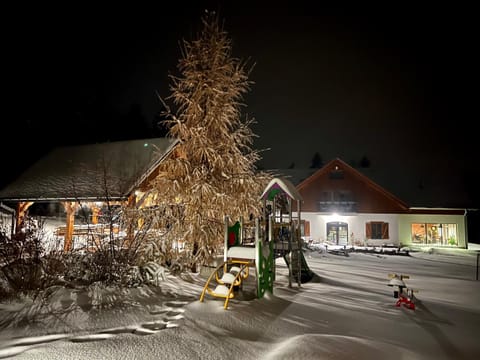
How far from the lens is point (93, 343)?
186 inches

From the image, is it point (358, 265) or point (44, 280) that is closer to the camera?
point (44, 280)

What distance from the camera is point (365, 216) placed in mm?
23078

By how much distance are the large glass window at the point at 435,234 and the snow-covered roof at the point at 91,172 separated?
19.3 meters

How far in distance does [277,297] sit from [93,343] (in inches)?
173

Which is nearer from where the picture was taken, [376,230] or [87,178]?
[87,178]

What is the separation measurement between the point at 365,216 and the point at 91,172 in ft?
62.2

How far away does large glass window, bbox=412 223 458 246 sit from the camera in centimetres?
2209

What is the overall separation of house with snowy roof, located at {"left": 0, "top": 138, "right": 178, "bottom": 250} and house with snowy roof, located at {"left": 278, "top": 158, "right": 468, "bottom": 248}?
1426 cm

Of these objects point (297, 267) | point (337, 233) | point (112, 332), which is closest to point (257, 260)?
point (297, 267)

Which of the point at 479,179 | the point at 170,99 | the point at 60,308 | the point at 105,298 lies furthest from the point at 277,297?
the point at 479,179

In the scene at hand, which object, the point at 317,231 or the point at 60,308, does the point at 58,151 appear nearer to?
the point at 60,308

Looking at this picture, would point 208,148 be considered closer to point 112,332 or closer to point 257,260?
point 257,260

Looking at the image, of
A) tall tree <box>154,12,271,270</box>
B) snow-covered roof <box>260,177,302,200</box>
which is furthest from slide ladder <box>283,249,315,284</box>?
tall tree <box>154,12,271,270</box>

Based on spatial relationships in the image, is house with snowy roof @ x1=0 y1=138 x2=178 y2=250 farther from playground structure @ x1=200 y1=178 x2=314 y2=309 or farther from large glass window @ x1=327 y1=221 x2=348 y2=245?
large glass window @ x1=327 y1=221 x2=348 y2=245
